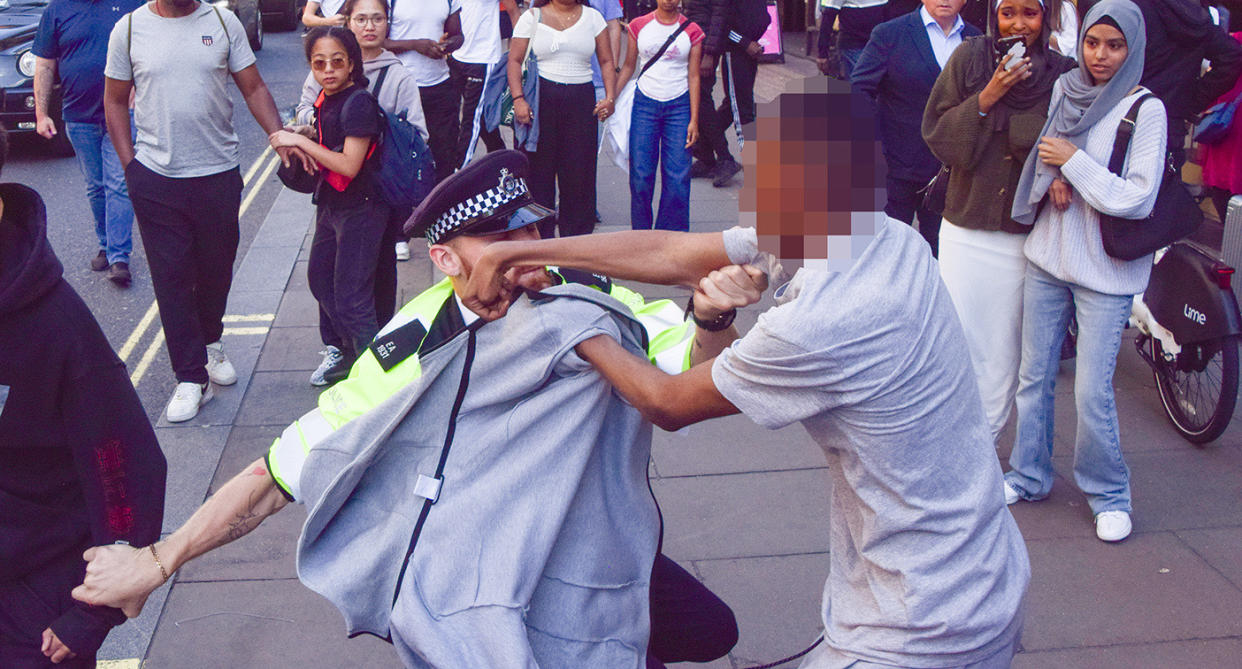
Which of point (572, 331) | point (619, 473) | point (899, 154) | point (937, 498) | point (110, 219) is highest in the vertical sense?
point (572, 331)

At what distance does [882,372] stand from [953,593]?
45 centimetres

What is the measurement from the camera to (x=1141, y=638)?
385cm

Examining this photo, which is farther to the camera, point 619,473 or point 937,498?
point 619,473

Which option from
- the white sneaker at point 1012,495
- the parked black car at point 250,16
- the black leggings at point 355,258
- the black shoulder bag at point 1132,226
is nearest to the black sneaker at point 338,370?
the black leggings at point 355,258

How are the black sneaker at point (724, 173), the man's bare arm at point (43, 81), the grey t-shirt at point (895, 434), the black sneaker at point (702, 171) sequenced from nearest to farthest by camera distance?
the grey t-shirt at point (895, 434)
the man's bare arm at point (43, 81)
the black sneaker at point (724, 173)
the black sneaker at point (702, 171)

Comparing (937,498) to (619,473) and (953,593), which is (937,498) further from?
(619,473)

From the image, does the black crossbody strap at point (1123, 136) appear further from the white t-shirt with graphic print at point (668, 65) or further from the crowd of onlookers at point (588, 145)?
the white t-shirt with graphic print at point (668, 65)

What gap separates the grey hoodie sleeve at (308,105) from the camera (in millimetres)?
5629

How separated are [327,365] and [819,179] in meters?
4.51

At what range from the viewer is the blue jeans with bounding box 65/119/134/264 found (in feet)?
25.3

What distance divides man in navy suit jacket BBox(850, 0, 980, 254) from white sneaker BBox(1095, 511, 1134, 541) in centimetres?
171

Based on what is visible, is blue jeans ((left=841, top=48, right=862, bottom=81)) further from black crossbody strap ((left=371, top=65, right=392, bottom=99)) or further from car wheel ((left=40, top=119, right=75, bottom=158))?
car wheel ((left=40, top=119, right=75, bottom=158))

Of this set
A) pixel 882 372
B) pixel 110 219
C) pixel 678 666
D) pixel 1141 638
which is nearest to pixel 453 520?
pixel 882 372

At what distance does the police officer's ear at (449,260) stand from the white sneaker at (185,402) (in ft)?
11.3
